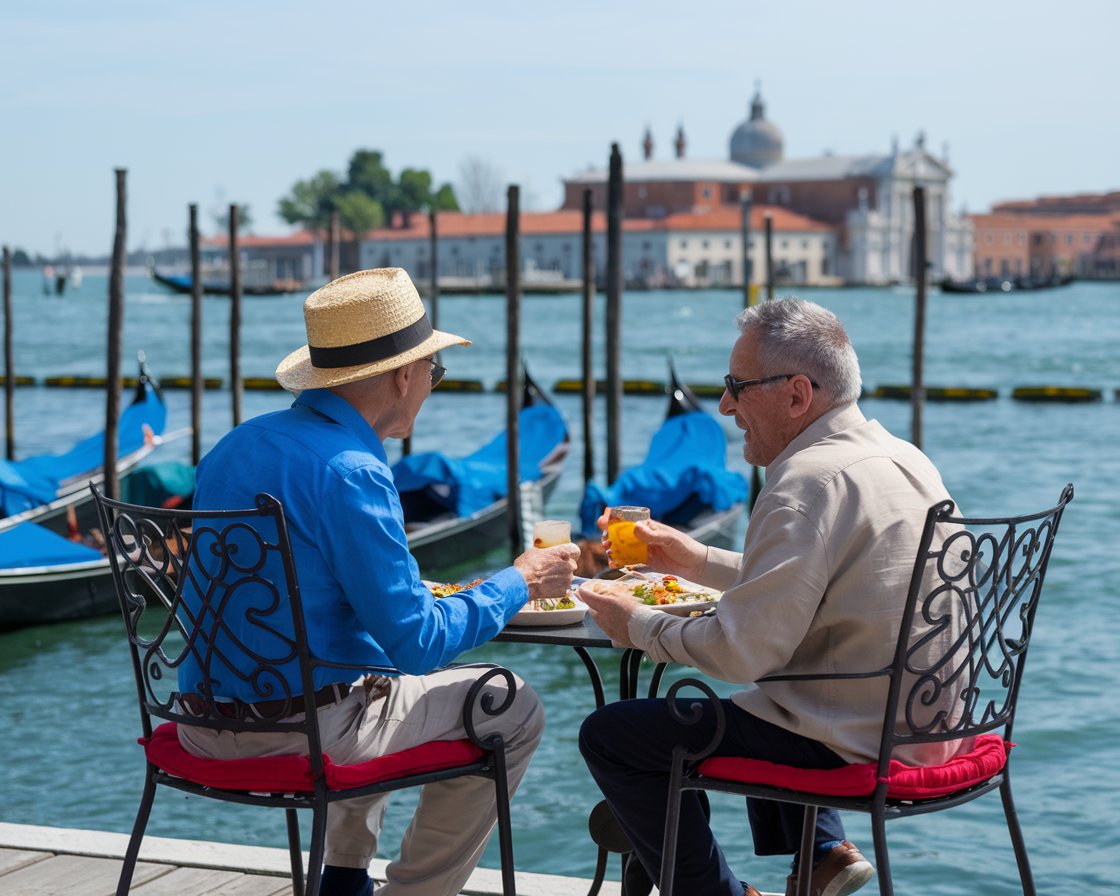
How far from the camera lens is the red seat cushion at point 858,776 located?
1.77m

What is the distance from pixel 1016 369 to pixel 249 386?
14.4 metres

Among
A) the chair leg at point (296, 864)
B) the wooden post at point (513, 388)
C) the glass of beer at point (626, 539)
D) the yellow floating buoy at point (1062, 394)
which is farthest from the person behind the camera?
the yellow floating buoy at point (1062, 394)

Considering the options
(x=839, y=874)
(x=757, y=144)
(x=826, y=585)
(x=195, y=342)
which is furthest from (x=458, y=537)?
(x=757, y=144)

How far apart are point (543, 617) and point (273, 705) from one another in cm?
40

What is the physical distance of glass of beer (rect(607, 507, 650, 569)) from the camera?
2.12 metres

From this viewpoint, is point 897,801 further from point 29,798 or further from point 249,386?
point 249,386

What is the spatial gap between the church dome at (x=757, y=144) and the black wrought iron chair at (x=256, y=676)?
7690 centimetres

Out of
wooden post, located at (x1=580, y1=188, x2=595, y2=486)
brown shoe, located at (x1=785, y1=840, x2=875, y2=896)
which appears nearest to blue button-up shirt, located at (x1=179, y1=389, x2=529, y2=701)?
brown shoe, located at (x1=785, y1=840, x2=875, y2=896)

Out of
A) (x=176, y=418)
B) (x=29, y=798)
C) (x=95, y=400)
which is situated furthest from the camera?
(x=95, y=400)

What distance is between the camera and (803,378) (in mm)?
1816

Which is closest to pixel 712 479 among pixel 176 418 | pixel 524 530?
pixel 524 530

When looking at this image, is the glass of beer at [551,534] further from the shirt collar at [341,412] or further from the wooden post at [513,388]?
the wooden post at [513,388]

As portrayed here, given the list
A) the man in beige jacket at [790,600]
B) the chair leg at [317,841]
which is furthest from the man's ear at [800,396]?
the chair leg at [317,841]

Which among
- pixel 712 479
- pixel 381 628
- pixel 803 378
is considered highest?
pixel 803 378
